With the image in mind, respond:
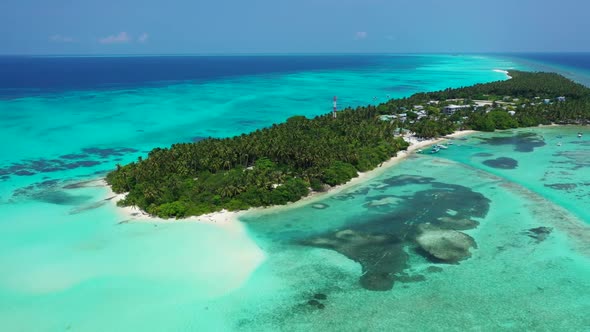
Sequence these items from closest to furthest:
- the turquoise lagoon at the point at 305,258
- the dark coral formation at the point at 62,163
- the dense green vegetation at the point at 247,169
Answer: the turquoise lagoon at the point at 305,258 → the dense green vegetation at the point at 247,169 → the dark coral formation at the point at 62,163

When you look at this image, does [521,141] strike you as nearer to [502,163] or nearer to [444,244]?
[502,163]

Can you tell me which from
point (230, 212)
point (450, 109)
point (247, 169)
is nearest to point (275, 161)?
point (247, 169)

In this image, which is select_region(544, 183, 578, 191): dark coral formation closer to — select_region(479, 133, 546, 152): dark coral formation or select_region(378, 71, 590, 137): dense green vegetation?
select_region(479, 133, 546, 152): dark coral formation

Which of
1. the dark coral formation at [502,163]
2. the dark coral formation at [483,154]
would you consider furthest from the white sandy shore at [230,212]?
the dark coral formation at [483,154]

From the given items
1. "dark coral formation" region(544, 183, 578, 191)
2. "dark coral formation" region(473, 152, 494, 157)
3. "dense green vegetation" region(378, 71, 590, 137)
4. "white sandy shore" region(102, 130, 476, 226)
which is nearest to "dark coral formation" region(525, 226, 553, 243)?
"dark coral formation" region(544, 183, 578, 191)

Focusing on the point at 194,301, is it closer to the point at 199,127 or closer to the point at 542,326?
the point at 542,326

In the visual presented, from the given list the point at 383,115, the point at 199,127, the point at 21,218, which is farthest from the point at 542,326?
the point at 199,127

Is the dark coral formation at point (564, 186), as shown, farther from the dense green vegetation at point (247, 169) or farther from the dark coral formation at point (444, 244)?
the dense green vegetation at point (247, 169)
